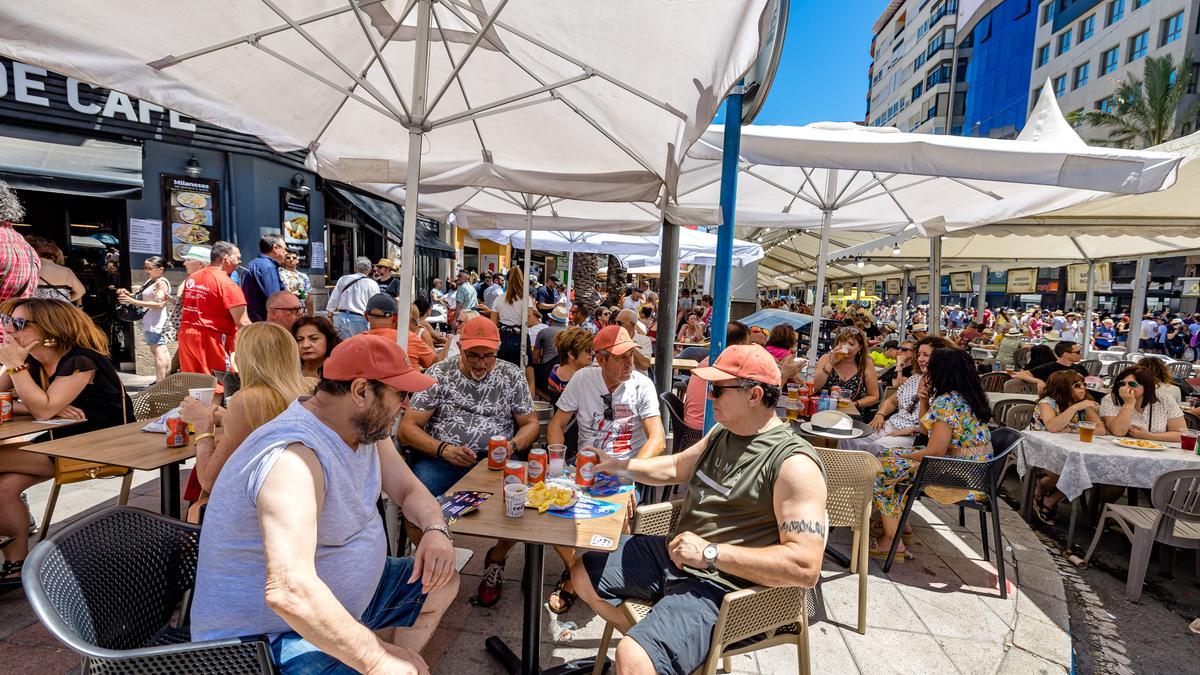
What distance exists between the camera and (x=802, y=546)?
1.98 meters

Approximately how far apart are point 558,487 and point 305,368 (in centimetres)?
200

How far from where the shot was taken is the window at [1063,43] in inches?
1401

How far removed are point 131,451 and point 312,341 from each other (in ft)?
3.42

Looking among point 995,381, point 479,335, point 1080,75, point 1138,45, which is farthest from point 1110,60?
point 479,335

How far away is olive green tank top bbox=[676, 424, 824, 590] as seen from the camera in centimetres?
215

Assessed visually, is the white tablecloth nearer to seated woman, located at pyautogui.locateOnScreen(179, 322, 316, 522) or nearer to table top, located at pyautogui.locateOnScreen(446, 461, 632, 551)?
table top, located at pyautogui.locateOnScreen(446, 461, 632, 551)

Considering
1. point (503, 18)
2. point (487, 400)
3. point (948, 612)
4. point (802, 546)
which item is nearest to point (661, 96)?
point (503, 18)

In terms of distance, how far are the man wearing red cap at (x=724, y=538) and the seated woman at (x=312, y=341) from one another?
2124mm

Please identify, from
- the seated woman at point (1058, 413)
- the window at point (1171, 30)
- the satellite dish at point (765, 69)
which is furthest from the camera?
the window at point (1171, 30)

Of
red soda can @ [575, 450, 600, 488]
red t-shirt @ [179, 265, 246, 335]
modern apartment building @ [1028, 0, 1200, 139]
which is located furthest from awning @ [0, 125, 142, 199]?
modern apartment building @ [1028, 0, 1200, 139]

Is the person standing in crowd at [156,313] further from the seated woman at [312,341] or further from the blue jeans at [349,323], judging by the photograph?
the seated woman at [312,341]

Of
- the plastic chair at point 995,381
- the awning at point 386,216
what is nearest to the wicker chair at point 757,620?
the plastic chair at point 995,381

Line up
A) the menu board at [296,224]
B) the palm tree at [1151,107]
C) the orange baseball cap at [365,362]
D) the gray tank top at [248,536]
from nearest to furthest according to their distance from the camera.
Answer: the gray tank top at [248,536], the orange baseball cap at [365,362], the menu board at [296,224], the palm tree at [1151,107]

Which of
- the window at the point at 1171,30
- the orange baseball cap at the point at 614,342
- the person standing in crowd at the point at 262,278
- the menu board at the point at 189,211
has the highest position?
the window at the point at 1171,30
